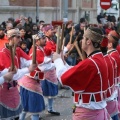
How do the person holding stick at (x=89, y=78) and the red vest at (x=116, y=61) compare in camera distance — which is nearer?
the person holding stick at (x=89, y=78)

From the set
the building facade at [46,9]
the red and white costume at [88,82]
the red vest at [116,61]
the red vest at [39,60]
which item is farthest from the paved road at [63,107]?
the building facade at [46,9]

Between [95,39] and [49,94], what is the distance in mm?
4138

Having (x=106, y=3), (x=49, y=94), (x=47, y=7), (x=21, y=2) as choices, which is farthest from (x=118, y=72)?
(x=47, y=7)

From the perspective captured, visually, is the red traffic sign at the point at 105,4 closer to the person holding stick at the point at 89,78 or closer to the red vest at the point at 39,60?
the red vest at the point at 39,60

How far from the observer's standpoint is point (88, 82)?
Result: 5.06 meters

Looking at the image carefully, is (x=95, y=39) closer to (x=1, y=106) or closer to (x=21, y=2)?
(x=1, y=106)

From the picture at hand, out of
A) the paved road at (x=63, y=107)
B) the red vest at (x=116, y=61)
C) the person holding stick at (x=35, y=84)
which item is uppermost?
the red vest at (x=116, y=61)

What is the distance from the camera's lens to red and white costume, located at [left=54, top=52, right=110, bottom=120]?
5.02 m

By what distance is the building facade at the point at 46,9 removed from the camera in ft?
71.1

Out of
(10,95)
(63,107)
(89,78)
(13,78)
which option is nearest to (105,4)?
(63,107)

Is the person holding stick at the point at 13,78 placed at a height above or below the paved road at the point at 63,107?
above

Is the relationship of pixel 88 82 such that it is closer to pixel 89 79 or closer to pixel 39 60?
pixel 89 79

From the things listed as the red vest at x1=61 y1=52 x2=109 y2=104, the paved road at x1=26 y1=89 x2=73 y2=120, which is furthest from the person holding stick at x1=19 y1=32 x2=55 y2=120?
the red vest at x1=61 y1=52 x2=109 y2=104

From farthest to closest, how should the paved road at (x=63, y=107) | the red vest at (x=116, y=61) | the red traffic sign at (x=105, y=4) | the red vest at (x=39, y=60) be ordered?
the red traffic sign at (x=105, y=4) < the paved road at (x=63, y=107) < the red vest at (x=39, y=60) < the red vest at (x=116, y=61)
